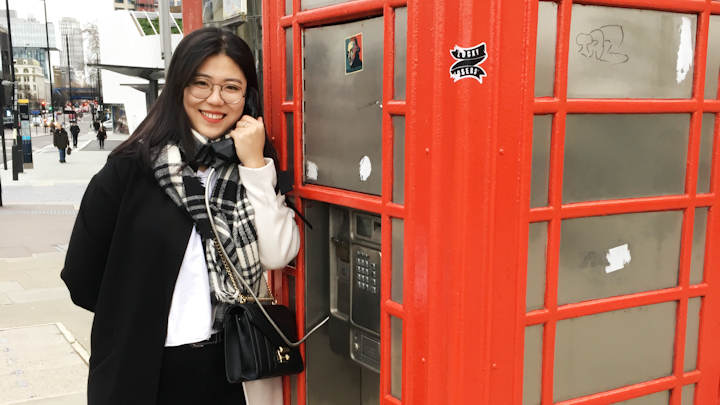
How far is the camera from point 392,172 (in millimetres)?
2084

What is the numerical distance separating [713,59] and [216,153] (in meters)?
1.71

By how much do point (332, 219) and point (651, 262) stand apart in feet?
3.85

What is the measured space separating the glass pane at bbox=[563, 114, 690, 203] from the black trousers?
1.35 m

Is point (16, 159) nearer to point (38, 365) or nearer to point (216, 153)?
point (38, 365)

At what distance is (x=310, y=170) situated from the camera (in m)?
2.53

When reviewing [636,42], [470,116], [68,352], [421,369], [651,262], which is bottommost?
[68,352]

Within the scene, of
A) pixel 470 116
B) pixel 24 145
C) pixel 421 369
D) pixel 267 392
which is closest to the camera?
pixel 470 116

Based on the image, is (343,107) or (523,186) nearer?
(523,186)

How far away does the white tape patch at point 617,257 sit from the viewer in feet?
6.95

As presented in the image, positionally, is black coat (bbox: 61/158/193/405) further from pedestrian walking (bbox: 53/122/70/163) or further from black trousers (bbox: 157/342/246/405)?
pedestrian walking (bbox: 53/122/70/163)

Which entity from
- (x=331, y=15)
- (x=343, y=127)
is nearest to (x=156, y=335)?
(x=343, y=127)

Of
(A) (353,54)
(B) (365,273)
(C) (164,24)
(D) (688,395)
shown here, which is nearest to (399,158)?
(A) (353,54)

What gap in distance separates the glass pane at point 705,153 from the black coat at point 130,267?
176 cm

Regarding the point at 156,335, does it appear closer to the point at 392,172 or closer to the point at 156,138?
the point at 156,138
